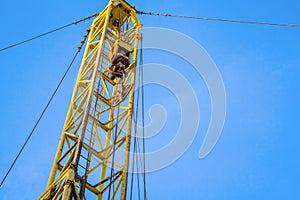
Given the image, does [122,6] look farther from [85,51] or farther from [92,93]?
[92,93]

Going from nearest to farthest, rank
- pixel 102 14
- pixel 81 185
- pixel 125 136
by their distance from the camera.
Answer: pixel 81 185, pixel 125 136, pixel 102 14

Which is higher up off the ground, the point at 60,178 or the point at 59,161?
the point at 59,161

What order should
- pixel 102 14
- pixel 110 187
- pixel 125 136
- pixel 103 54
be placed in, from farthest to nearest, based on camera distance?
pixel 102 14, pixel 103 54, pixel 125 136, pixel 110 187

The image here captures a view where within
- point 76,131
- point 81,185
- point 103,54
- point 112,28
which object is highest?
point 112,28

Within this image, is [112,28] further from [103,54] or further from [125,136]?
[125,136]

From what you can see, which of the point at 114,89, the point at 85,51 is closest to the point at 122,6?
the point at 85,51

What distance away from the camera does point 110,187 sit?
12750 mm

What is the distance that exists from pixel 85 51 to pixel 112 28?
186 centimetres

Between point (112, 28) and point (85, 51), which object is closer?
point (85, 51)

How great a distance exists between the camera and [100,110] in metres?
14.9

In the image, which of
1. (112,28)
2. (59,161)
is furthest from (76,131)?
(112,28)

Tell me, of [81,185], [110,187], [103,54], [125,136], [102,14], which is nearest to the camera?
[81,185]

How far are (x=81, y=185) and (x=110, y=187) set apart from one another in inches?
59.2

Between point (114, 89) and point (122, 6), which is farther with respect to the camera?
point (122, 6)
